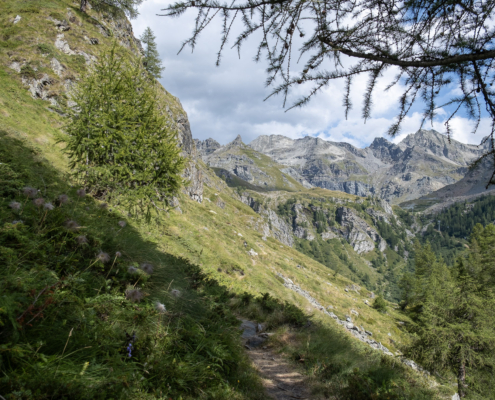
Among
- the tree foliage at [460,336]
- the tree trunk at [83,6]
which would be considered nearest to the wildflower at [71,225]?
the tree foliage at [460,336]

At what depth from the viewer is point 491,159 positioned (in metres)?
3.46

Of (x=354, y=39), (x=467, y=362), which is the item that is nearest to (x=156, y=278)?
(x=354, y=39)

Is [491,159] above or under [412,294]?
above

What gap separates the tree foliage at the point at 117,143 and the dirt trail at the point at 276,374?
715 centimetres

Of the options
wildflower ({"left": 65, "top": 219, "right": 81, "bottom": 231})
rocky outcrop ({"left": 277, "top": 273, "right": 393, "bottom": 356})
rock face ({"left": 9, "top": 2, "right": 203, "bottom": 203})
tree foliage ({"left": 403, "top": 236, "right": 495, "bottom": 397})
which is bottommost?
rocky outcrop ({"left": 277, "top": 273, "right": 393, "bottom": 356})

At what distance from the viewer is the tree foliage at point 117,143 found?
31.1ft

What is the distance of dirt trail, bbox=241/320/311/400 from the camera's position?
15.6ft

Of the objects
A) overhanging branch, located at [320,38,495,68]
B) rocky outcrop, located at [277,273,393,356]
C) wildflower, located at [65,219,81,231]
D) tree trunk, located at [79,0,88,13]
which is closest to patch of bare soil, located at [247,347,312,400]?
wildflower, located at [65,219,81,231]

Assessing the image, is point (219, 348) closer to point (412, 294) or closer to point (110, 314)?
point (110, 314)

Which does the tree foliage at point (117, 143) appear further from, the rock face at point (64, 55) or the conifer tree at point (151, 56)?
the conifer tree at point (151, 56)

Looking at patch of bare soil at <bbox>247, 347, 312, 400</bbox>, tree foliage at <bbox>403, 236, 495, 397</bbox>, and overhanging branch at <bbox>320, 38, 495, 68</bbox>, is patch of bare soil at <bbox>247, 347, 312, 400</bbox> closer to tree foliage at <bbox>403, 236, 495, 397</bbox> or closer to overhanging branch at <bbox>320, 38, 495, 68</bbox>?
overhanging branch at <bbox>320, 38, 495, 68</bbox>

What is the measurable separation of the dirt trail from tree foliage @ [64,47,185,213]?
7151mm

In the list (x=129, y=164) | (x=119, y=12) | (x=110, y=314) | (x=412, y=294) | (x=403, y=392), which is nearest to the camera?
(x=110, y=314)

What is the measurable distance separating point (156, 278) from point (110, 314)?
1.76 meters
